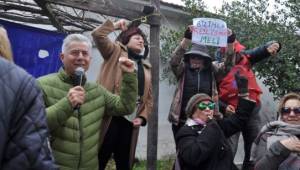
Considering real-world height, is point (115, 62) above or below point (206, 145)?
above

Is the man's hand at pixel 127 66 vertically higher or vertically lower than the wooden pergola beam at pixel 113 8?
lower

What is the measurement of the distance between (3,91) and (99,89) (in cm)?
184

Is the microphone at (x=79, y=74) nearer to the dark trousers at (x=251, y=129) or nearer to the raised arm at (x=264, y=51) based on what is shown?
the raised arm at (x=264, y=51)

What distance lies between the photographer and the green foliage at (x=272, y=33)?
7.82 metres

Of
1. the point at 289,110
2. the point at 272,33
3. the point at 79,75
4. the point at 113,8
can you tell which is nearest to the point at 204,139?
the point at 289,110

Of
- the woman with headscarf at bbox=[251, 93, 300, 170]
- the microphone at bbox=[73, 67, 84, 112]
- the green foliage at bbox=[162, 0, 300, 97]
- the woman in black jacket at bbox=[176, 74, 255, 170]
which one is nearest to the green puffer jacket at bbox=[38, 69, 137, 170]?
the microphone at bbox=[73, 67, 84, 112]

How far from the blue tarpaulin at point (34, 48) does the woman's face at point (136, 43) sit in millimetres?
1730

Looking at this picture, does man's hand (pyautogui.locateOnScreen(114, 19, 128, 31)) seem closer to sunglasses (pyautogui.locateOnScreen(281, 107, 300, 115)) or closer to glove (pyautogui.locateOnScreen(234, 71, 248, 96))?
glove (pyautogui.locateOnScreen(234, 71, 248, 96))

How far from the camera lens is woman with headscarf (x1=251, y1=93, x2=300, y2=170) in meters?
3.72

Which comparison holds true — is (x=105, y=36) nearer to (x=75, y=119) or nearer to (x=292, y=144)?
(x=75, y=119)

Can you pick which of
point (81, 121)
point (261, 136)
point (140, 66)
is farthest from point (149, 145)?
point (81, 121)

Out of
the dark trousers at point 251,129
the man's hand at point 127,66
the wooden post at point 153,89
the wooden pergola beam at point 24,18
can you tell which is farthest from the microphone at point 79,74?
the wooden pergola beam at point 24,18

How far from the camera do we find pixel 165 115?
9836 mm

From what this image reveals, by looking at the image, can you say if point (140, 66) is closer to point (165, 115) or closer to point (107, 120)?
point (107, 120)
